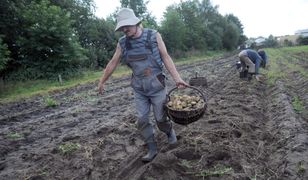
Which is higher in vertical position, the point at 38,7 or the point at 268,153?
the point at 38,7

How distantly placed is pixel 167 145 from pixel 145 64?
143cm

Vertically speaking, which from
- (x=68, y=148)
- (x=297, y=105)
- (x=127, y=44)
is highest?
(x=127, y=44)

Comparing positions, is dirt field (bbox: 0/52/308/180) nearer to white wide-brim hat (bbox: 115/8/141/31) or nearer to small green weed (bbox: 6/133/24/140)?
small green weed (bbox: 6/133/24/140)

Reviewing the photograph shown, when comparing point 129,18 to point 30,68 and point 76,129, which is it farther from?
point 30,68

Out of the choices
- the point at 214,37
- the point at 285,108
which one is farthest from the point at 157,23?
the point at 285,108

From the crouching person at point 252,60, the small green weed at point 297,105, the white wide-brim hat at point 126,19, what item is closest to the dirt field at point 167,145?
the small green weed at point 297,105

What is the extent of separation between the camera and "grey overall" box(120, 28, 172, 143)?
420 centimetres

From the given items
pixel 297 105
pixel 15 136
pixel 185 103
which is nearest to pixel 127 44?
pixel 185 103

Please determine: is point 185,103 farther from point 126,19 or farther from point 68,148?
point 68,148

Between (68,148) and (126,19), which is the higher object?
(126,19)

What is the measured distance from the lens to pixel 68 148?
5051mm

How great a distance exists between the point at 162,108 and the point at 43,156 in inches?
81.3

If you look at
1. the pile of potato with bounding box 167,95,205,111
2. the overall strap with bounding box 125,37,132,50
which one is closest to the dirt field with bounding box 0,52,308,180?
the pile of potato with bounding box 167,95,205,111

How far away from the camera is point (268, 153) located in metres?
4.54
